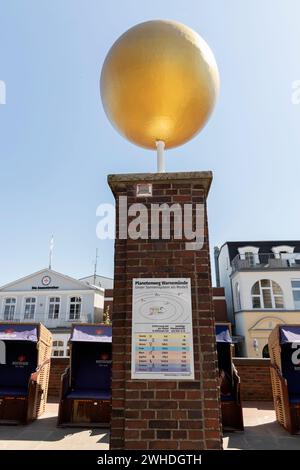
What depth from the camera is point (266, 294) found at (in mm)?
23625

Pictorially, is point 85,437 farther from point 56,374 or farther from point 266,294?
point 266,294

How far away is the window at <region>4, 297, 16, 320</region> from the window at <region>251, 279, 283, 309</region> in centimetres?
1849

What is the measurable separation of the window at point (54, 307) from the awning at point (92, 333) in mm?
20168

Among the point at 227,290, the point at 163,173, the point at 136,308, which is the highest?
the point at 227,290

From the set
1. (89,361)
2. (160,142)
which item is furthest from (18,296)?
(160,142)

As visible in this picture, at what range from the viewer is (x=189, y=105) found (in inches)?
141

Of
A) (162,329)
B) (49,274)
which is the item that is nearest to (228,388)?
(162,329)

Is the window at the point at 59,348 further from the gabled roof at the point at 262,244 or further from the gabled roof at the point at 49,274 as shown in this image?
the gabled roof at the point at 262,244

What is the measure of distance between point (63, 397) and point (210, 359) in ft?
16.6

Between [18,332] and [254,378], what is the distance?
6636 mm

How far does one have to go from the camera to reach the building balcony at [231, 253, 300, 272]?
24.0 m

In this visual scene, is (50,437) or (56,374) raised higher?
(56,374)

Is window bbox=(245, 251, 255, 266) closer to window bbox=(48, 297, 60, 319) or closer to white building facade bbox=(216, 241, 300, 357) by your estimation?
white building facade bbox=(216, 241, 300, 357)

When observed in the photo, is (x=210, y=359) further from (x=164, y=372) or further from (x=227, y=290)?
(x=227, y=290)
